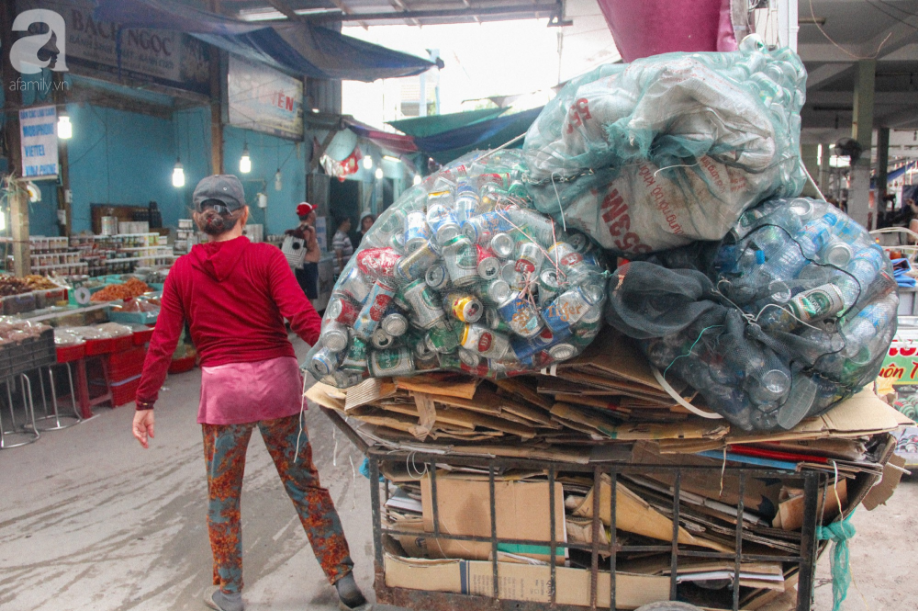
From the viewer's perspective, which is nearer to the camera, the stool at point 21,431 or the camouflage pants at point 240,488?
the camouflage pants at point 240,488

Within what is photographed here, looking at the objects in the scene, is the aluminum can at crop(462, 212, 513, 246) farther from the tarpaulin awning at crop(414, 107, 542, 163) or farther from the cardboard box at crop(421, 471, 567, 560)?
the tarpaulin awning at crop(414, 107, 542, 163)

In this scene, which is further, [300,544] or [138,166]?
[138,166]

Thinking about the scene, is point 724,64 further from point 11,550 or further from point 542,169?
point 11,550

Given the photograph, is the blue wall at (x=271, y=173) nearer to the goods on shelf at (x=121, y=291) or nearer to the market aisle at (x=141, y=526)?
the goods on shelf at (x=121, y=291)

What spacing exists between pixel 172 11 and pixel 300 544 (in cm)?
506

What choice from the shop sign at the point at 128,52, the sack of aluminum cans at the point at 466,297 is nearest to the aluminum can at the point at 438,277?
the sack of aluminum cans at the point at 466,297

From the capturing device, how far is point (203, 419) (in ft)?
8.76

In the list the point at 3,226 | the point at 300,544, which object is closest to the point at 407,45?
the point at 3,226

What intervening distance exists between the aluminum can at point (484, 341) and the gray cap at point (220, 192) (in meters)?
1.43

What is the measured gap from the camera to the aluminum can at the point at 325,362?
1.92 meters

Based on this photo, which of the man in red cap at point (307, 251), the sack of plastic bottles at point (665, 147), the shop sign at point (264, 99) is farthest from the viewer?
the shop sign at point (264, 99)

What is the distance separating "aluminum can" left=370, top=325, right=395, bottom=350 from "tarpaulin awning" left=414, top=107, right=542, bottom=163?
7.05m

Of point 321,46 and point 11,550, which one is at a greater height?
point 321,46

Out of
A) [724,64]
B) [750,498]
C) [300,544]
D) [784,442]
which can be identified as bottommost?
[300,544]
